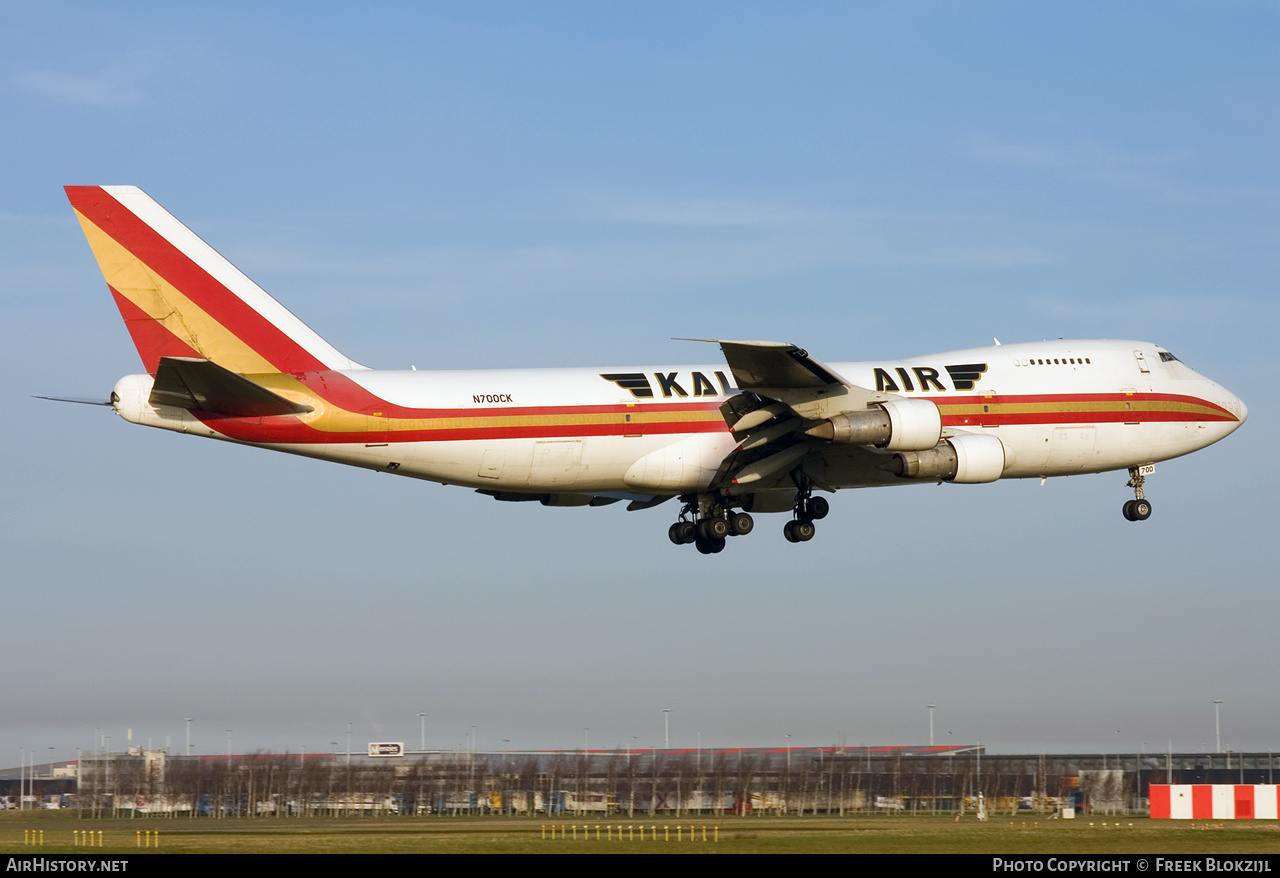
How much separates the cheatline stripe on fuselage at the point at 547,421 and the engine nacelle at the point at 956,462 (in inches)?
69.0

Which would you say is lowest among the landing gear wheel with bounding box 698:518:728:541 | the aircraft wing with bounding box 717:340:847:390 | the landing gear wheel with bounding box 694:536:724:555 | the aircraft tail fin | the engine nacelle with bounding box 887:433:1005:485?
the landing gear wheel with bounding box 694:536:724:555

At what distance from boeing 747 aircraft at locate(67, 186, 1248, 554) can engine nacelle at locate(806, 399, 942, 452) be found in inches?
2.2

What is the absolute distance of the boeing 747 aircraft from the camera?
43031 millimetres

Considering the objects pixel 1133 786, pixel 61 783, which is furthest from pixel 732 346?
pixel 61 783

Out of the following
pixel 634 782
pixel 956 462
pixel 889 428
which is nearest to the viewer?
pixel 889 428

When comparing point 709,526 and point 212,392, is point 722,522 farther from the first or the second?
point 212,392

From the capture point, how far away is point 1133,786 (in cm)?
8769

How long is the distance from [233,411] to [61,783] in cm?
8177

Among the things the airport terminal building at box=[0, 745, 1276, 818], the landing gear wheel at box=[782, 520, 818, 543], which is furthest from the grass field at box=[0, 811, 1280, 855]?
the airport terminal building at box=[0, 745, 1276, 818]

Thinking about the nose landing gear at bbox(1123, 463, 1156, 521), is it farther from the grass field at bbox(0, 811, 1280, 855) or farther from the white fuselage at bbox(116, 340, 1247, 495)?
the grass field at bbox(0, 811, 1280, 855)

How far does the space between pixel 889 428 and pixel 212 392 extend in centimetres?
1918

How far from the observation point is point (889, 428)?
43.9 metres

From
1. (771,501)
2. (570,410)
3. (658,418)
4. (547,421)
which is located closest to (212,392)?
(547,421)
